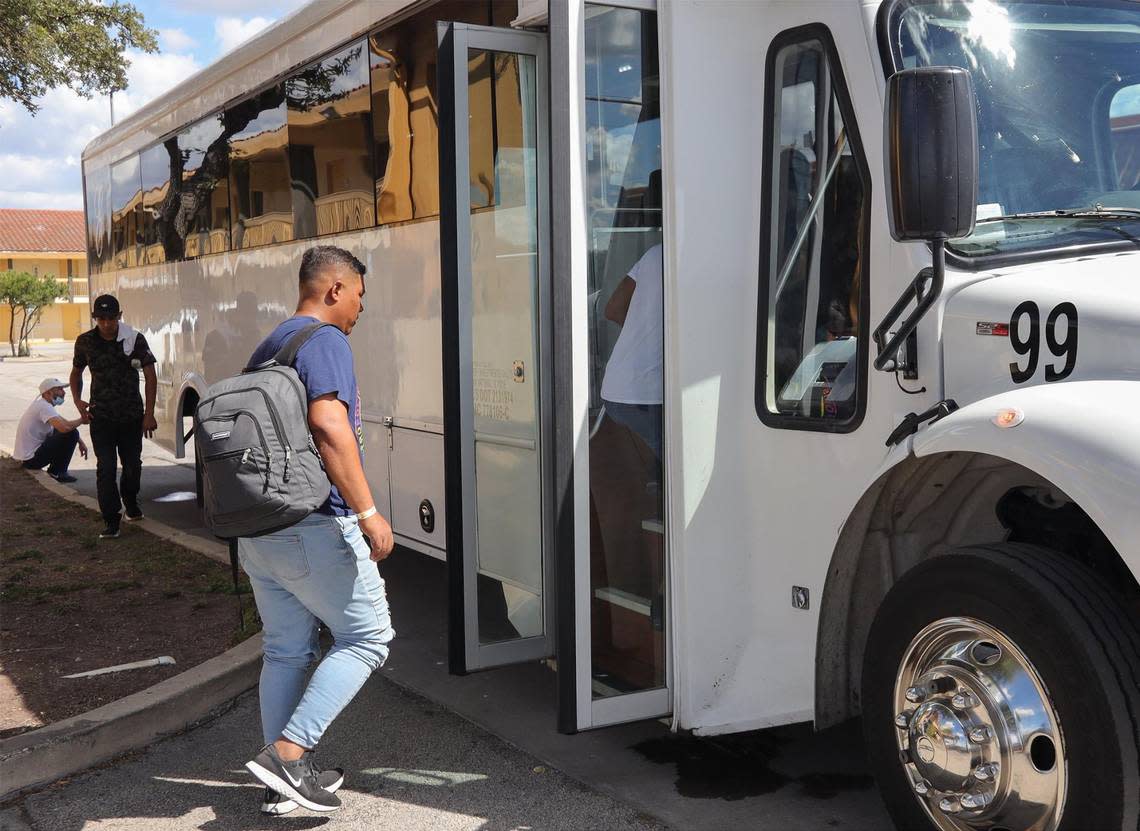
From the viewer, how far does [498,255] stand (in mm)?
4816

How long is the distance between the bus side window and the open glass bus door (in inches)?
32.6

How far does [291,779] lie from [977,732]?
2233mm

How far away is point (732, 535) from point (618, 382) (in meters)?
0.65

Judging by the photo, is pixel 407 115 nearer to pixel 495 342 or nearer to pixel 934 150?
pixel 495 342

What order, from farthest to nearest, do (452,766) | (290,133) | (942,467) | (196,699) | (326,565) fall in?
(290,133) → (196,699) → (452,766) → (326,565) → (942,467)

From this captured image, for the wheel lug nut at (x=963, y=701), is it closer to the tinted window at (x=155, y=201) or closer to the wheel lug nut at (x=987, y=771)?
the wheel lug nut at (x=987, y=771)

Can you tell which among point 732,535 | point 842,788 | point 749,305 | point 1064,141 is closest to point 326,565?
point 732,535

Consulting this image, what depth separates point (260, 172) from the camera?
24.9 ft

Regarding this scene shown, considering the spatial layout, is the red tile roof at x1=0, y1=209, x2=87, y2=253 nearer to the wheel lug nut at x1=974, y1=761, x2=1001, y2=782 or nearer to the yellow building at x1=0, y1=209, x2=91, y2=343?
the yellow building at x1=0, y1=209, x2=91, y2=343

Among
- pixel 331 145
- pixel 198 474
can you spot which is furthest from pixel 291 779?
pixel 198 474

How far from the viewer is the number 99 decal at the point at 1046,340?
124 inches

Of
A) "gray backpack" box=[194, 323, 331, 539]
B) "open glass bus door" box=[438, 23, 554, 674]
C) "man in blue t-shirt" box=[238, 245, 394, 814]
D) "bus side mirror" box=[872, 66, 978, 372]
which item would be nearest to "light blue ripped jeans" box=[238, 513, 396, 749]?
"man in blue t-shirt" box=[238, 245, 394, 814]

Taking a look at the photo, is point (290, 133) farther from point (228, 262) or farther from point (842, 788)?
point (842, 788)

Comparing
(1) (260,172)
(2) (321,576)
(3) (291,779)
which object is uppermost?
(1) (260,172)
